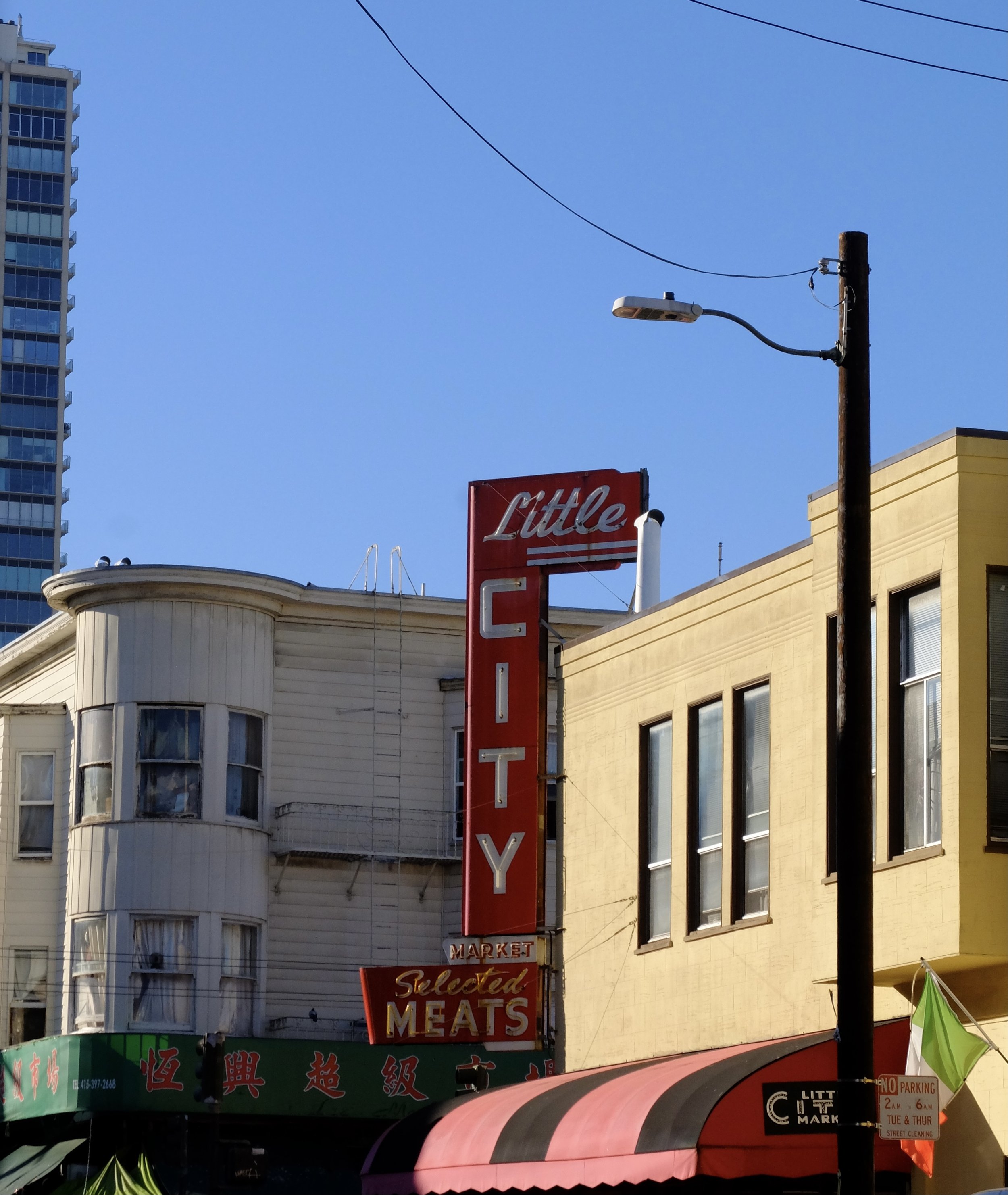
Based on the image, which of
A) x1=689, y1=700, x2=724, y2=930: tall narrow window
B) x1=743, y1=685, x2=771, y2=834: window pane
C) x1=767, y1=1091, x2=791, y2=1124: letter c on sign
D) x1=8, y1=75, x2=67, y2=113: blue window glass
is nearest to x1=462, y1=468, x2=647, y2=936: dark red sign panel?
x1=689, y1=700, x2=724, y2=930: tall narrow window

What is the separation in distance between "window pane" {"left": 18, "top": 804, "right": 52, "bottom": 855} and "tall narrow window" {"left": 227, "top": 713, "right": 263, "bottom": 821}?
362 cm

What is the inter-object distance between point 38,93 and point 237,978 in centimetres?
13745

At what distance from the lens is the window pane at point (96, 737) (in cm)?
3281

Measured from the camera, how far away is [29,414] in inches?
6093

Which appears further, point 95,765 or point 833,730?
point 95,765

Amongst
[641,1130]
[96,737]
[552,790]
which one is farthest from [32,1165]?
[641,1130]

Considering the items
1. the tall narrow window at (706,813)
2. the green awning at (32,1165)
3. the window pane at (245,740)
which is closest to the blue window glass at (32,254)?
the window pane at (245,740)

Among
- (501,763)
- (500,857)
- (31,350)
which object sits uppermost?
(31,350)

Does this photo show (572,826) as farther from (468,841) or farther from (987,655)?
(987,655)

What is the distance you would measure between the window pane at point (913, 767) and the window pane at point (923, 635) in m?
0.16

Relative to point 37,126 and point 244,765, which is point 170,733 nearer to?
point 244,765

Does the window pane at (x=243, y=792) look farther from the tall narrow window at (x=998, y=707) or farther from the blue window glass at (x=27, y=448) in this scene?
the blue window glass at (x=27, y=448)

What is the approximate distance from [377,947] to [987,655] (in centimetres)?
1919

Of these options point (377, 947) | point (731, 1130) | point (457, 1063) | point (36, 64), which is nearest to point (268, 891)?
point (377, 947)
